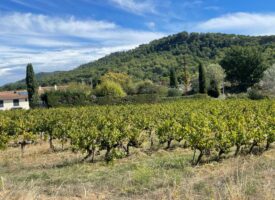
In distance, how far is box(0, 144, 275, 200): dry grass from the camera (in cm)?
475

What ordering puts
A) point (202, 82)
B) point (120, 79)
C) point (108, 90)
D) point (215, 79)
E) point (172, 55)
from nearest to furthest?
point (108, 90) < point (202, 82) < point (215, 79) < point (120, 79) < point (172, 55)

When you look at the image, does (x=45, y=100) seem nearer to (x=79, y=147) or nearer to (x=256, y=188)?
(x=79, y=147)

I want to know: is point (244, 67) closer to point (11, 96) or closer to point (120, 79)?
point (120, 79)

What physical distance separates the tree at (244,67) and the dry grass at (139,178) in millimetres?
47235

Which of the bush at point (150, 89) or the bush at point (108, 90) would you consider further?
the bush at point (150, 89)

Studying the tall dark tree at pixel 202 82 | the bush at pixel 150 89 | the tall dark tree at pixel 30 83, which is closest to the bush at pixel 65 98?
the tall dark tree at pixel 30 83

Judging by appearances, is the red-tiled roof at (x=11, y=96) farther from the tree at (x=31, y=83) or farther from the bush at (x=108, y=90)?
the bush at (x=108, y=90)

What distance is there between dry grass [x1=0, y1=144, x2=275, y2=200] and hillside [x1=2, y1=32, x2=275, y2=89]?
70903mm

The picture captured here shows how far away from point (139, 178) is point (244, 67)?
5294cm

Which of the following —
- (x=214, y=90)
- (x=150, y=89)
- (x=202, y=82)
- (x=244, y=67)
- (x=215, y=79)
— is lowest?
(x=214, y=90)

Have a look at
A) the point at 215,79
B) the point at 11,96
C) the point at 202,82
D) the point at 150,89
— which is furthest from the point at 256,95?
the point at 11,96

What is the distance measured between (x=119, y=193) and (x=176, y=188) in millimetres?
1283

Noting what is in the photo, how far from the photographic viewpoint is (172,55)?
10288 cm

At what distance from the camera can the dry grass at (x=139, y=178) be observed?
475 cm
